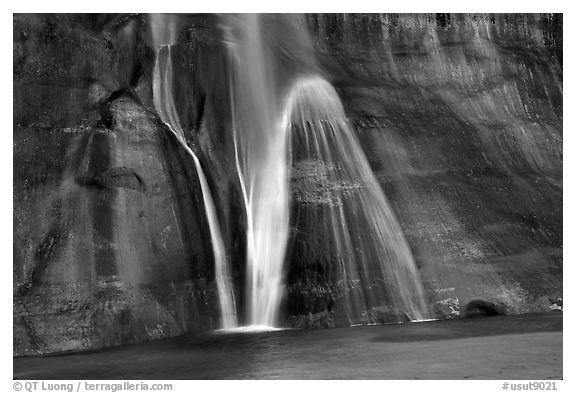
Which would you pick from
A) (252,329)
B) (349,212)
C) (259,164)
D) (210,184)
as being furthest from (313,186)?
(252,329)

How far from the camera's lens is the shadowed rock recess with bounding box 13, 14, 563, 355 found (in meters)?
24.8

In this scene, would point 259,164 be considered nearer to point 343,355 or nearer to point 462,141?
point 462,141

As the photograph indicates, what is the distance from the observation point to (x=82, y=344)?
23703 mm

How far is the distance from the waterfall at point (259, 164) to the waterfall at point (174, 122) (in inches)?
24.0

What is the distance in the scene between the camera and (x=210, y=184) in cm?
2747

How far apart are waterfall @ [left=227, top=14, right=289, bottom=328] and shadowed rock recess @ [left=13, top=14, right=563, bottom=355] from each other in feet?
0.96

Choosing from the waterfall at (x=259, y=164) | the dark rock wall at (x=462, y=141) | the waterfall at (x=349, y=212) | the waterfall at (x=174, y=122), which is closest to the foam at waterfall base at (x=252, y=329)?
the waterfall at (x=259, y=164)

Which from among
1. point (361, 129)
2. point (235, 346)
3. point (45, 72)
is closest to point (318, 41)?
point (361, 129)

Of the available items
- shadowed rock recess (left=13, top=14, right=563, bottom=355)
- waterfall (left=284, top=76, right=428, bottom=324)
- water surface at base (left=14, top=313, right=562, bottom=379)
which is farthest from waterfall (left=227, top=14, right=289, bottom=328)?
water surface at base (left=14, top=313, right=562, bottom=379)

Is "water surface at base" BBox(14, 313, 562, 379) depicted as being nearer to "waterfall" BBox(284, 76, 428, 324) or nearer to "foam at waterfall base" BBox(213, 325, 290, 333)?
"foam at waterfall base" BBox(213, 325, 290, 333)

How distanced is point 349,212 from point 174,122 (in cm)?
625

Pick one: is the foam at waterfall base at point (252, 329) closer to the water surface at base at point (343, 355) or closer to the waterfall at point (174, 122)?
the waterfall at point (174, 122)

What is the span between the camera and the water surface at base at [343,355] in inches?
733

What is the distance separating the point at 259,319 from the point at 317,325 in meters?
1.59
